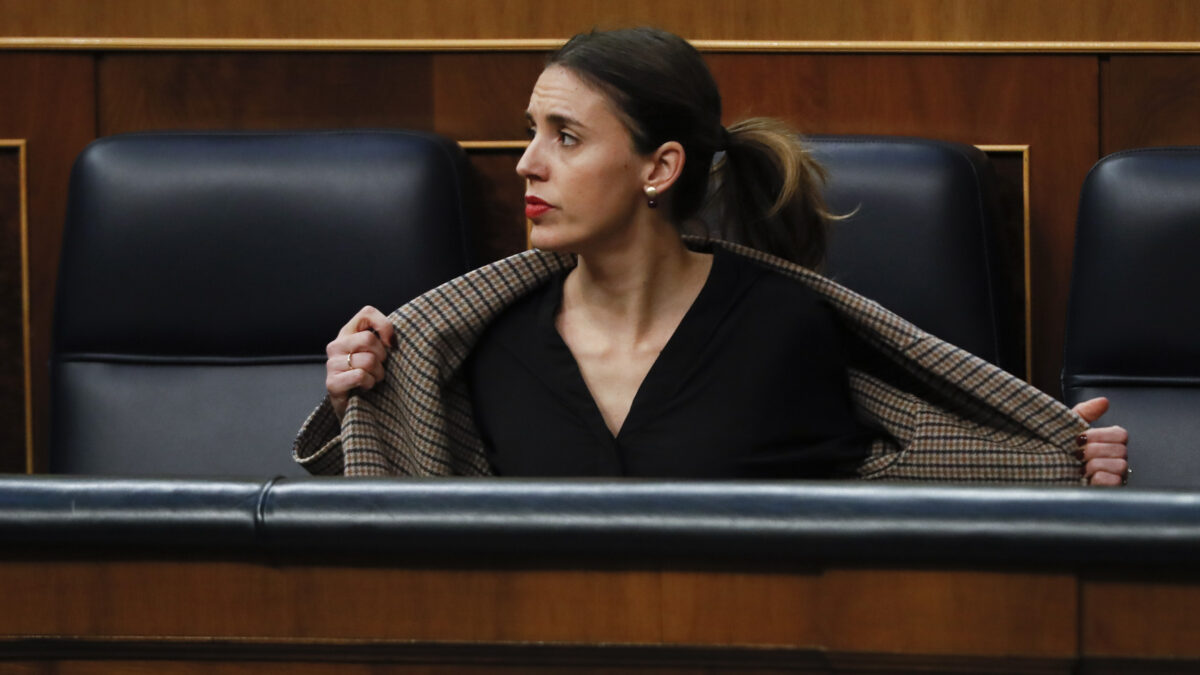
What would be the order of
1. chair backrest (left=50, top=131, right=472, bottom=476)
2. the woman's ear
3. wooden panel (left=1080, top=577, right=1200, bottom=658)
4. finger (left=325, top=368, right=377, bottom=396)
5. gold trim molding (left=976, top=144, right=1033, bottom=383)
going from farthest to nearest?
gold trim molding (left=976, top=144, right=1033, bottom=383) < chair backrest (left=50, top=131, right=472, bottom=476) < the woman's ear < finger (left=325, top=368, right=377, bottom=396) < wooden panel (left=1080, top=577, right=1200, bottom=658)

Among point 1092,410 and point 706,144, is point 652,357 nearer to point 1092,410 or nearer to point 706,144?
point 706,144

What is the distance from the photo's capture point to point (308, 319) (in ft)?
4.60

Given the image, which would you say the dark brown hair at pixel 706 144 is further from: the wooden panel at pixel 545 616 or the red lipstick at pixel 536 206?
the wooden panel at pixel 545 616

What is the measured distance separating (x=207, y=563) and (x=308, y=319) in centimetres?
81

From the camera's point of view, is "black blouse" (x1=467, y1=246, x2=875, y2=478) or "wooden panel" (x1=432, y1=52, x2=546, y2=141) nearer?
"black blouse" (x1=467, y1=246, x2=875, y2=478)

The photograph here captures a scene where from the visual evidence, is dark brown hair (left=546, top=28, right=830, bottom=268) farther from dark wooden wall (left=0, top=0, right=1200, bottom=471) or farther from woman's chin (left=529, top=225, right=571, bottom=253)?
dark wooden wall (left=0, top=0, right=1200, bottom=471)

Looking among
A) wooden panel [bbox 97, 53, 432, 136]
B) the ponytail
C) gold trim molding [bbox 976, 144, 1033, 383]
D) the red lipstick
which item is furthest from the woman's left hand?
wooden panel [bbox 97, 53, 432, 136]

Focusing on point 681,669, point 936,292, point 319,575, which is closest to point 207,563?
point 319,575

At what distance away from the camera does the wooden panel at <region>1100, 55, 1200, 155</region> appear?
1.60 m

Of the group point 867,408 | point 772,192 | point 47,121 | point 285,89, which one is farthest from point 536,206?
point 47,121

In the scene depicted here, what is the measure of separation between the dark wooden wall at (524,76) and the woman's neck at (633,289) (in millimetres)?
395

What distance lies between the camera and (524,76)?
1652 millimetres

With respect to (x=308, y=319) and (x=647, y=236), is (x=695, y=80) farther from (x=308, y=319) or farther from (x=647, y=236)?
(x=308, y=319)

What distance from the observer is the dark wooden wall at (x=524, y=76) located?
160 cm
